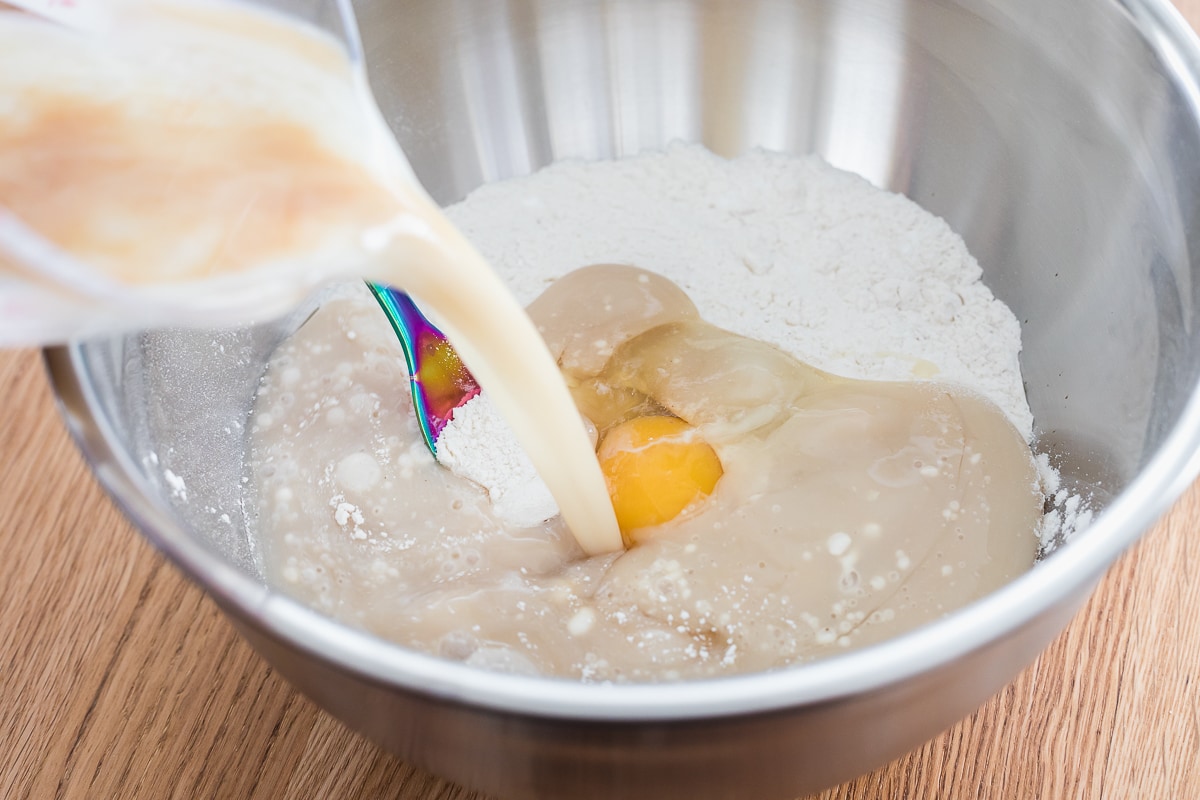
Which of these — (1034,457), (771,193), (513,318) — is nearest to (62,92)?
(513,318)

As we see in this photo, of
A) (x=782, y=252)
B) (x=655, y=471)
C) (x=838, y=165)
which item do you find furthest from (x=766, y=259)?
(x=655, y=471)

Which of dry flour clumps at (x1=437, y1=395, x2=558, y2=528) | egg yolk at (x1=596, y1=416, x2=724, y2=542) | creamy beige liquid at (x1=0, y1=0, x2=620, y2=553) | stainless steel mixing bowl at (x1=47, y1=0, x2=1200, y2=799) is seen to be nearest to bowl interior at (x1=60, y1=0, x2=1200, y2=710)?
stainless steel mixing bowl at (x1=47, y1=0, x2=1200, y2=799)

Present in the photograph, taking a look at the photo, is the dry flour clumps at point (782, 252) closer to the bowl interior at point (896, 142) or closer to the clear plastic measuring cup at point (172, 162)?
the bowl interior at point (896, 142)

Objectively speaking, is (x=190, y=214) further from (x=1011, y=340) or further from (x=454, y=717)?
(x=1011, y=340)

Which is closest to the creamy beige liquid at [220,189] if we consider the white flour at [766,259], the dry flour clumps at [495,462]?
the dry flour clumps at [495,462]

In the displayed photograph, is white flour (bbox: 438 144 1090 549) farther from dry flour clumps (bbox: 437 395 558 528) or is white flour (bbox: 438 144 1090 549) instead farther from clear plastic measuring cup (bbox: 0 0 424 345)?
clear plastic measuring cup (bbox: 0 0 424 345)

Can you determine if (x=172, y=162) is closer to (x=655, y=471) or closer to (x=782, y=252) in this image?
(x=655, y=471)
